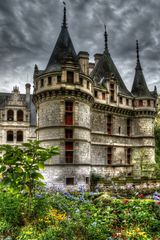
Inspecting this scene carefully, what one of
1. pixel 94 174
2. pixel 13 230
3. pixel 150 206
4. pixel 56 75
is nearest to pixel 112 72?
pixel 56 75

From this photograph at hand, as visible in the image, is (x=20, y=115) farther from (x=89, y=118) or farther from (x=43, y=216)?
(x=43, y=216)

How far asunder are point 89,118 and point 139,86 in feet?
34.6

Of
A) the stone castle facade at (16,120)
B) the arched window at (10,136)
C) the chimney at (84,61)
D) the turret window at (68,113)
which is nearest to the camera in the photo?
the turret window at (68,113)

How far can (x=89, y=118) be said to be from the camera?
2481cm

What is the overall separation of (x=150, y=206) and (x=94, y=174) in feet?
56.1

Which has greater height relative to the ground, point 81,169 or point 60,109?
point 60,109

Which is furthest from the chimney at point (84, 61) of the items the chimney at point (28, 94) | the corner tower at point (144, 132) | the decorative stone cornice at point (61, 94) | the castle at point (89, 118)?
the chimney at point (28, 94)

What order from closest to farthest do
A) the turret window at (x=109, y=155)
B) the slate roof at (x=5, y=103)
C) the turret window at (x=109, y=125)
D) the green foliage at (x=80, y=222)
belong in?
the green foliage at (x=80, y=222) → the turret window at (x=109, y=155) → the turret window at (x=109, y=125) → the slate roof at (x=5, y=103)

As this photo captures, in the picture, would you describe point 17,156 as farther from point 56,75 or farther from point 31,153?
point 56,75

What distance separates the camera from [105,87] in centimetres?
2875

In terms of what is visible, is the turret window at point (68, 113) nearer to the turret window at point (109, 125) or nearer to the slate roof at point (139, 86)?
the turret window at point (109, 125)

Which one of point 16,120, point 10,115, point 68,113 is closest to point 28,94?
point 10,115

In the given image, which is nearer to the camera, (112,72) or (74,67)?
(74,67)

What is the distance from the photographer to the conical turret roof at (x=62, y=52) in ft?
78.1
